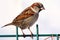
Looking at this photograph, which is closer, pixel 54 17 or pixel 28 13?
pixel 28 13

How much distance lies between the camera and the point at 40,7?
66cm

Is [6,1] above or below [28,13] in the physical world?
above

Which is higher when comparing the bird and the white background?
the white background

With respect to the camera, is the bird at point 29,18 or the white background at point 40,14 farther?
the white background at point 40,14

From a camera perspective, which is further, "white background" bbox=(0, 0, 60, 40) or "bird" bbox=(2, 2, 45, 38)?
"white background" bbox=(0, 0, 60, 40)

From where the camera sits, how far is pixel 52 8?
34.8 inches

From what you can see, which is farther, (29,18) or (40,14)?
(40,14)

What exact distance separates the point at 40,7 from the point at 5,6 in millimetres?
277

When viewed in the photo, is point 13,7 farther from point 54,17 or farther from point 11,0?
point 54,17

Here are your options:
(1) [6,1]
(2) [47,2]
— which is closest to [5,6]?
(1) [6,1]

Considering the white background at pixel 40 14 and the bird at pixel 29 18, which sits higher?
the white background at pixel 40 14

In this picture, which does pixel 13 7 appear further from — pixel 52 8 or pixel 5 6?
pixel 52 8

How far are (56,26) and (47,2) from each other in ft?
0.40

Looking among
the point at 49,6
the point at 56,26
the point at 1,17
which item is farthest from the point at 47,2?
the point at 1,17
